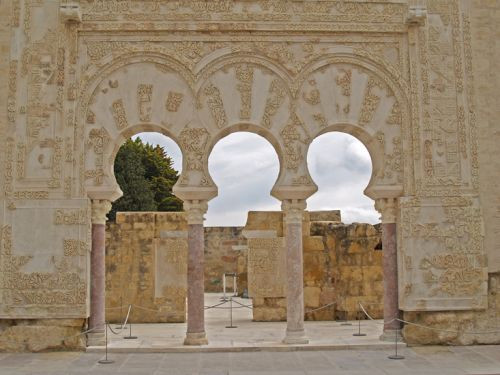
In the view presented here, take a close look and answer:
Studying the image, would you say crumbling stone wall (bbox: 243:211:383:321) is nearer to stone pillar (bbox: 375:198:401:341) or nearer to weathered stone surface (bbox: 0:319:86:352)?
stone pillar (bbox: 375:198:401:341)

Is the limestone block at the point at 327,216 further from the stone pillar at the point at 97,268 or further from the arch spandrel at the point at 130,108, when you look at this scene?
the stone pillar at the point at 97,268

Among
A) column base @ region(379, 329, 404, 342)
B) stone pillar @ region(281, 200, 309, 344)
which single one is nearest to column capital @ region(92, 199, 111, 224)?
stone pillar @ region(281, 200, 309, 344)

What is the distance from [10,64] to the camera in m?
9.73

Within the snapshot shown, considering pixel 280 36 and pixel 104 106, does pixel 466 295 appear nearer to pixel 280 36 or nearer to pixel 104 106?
pixel 280 36

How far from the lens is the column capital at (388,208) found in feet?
32.2

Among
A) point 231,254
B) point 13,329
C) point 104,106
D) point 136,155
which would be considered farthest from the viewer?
point 136,155

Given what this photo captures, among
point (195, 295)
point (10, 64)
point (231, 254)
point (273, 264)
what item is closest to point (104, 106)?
point (10, 64)

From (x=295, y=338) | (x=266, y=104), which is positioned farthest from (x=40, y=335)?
(x=266, y=104)

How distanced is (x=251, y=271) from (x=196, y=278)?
334cm

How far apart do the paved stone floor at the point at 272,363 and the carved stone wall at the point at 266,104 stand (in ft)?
3.38

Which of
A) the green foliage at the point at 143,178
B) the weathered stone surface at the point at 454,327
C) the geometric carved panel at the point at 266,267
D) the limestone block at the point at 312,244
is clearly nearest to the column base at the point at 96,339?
the geometric carved panel at the point at 266,267

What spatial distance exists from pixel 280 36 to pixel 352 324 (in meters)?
5.83

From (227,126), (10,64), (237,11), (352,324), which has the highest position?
(237,11)

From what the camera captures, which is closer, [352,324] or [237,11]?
[237,11]
